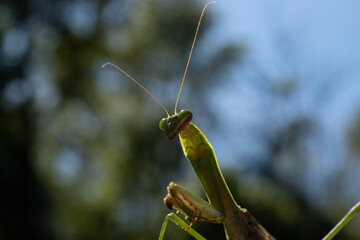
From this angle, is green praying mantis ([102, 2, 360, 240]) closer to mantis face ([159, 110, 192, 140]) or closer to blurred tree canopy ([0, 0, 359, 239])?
mantis face ([159, 110, 192, 140])

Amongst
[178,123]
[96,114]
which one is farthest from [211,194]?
[96,114]

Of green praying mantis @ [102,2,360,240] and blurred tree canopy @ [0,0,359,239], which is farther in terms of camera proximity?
blurred tree canopy @ [0,0,359,239]

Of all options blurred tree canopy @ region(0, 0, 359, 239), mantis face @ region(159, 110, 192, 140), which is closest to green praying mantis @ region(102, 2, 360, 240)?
mantis face @ region(159, 110, 192, 140)

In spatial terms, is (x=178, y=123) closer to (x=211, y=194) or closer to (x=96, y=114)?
(x=211, y=194)

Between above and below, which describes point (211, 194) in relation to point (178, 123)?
below

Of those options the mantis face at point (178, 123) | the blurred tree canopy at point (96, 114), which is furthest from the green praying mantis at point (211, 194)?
the blurred tree canopy at point (96, 114)

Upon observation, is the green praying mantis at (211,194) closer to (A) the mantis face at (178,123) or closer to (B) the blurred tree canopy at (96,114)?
(A) the mantis face at (178,123)

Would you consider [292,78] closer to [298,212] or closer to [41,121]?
[298,212]

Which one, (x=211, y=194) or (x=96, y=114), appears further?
(x=96, y=114)

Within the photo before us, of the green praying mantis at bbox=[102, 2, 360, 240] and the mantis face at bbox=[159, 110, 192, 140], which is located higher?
the mantis face at bbox=[159, 110, 192, 140]
